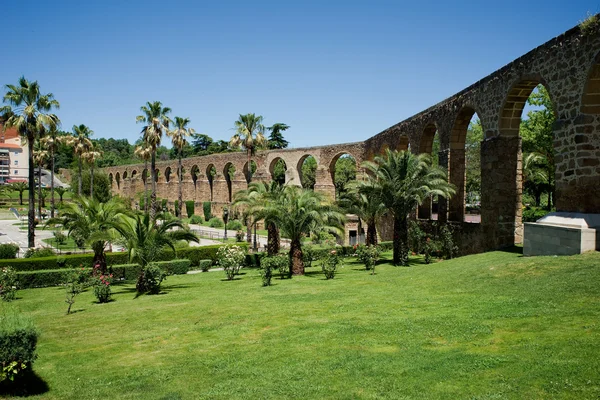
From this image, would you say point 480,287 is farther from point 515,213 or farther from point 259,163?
point 259,163

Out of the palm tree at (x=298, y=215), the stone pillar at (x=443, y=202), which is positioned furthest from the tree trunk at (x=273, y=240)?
the stone pillar at (x=443, y=202)

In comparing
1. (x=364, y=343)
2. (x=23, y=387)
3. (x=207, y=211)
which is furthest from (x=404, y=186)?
(x=207, y=211)

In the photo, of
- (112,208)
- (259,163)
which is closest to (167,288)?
(112,208)

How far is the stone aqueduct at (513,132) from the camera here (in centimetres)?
1055

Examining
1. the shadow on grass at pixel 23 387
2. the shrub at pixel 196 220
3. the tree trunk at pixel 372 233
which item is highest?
the tree trunk at pixel 372 233

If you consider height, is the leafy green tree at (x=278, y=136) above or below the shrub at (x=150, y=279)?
above

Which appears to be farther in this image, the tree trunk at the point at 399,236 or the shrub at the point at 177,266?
the shrub at the point at 177,266

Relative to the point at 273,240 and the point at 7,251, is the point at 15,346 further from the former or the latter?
the point at 7,251

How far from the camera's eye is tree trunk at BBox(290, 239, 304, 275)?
55.7 feet

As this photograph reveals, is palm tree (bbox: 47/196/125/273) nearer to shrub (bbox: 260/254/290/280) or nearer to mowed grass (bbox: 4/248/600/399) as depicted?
shrub (bbox: 260/254/290/280)

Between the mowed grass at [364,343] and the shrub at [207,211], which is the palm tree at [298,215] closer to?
the mowed grass at [364,343]

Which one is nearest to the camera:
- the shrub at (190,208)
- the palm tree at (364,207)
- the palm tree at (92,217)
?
the palm tree at (92,217)

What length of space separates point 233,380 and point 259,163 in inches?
1488

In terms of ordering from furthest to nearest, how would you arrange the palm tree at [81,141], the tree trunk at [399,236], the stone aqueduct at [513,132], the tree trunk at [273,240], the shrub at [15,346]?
the palm tree at [81,141]
the tree trunk at [273,240]
the tree trunk at [399,236]
the stone aqueduct at [513,132]
the shrub at [15,346]
